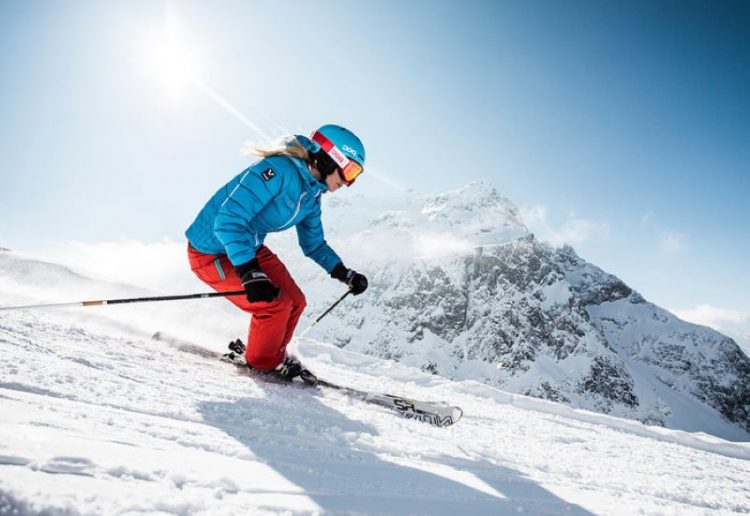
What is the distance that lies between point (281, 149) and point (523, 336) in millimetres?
176437

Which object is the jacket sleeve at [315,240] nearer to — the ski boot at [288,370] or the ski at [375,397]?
the ski boot at [288,370]

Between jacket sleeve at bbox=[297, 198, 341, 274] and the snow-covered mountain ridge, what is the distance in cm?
15077

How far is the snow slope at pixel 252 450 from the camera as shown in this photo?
132 centimetres

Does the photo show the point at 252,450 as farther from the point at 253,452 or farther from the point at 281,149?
the point at 281,149

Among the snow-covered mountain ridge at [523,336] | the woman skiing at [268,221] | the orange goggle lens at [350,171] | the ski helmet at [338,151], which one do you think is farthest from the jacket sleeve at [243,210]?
the snow-covered mountain ridge at [523,336]

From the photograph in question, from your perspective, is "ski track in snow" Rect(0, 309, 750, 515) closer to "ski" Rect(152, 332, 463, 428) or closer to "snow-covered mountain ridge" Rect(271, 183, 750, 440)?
"ski" Rect(152, 332, 463, 428)

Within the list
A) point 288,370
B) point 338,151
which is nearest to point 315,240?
point 338,151

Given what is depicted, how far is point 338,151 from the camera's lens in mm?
3918

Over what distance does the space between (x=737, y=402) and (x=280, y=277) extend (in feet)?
753

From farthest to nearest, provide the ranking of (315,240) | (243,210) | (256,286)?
(315,240) < (243,210) < (256,286)

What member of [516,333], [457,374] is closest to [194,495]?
[457,374]

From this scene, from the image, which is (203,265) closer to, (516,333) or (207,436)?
(207,436)

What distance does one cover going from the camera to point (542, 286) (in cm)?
18200

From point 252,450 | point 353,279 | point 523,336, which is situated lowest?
point 252,450
